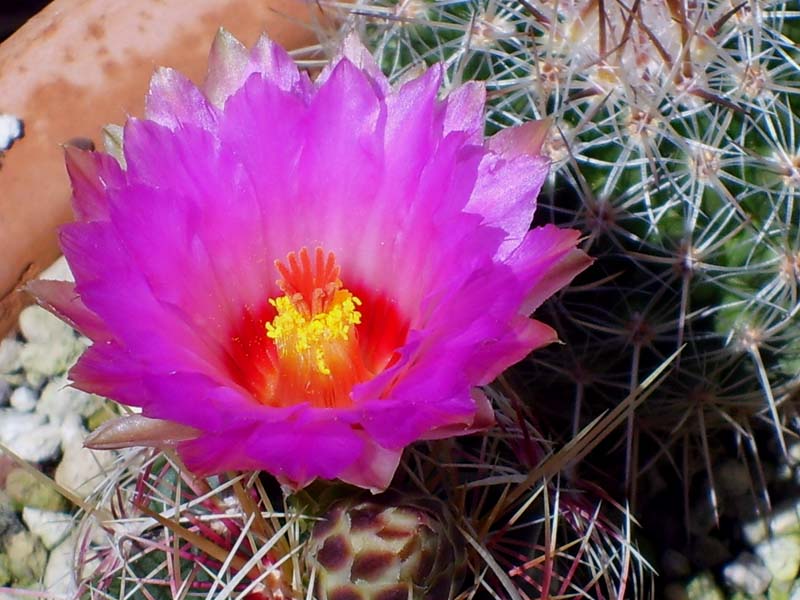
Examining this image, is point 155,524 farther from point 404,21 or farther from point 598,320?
point 404,21

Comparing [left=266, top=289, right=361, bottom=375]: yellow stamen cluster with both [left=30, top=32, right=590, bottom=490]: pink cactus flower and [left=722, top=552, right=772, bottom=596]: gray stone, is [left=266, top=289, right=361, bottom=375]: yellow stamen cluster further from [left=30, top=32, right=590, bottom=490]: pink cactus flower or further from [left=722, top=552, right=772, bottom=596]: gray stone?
[left=722, top=552, right=772, bottom=596]: gray stone

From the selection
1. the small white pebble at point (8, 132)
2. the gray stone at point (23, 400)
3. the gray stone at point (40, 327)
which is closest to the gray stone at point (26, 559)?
the gray stone at point (23, 400)

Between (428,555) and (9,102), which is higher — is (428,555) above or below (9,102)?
below

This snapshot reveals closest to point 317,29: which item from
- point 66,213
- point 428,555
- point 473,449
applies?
point 66,213

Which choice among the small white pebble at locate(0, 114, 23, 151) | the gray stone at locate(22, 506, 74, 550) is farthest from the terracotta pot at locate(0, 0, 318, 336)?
the gray stone at locate(22, 506, 74, 550)

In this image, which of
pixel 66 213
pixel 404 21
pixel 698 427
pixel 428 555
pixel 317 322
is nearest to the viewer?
pixel 428 555

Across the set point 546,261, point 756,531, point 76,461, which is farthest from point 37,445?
point 756,531

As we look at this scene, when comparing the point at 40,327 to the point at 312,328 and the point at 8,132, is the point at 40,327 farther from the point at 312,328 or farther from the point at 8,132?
the point at 312,328
